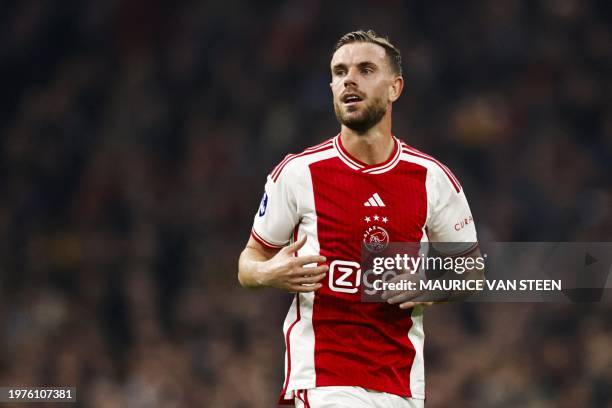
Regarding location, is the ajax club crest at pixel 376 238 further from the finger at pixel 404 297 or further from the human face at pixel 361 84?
the human face at pixel 361 84

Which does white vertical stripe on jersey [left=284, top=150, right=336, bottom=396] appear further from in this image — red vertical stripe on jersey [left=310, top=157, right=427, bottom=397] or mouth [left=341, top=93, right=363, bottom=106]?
mouth [left=341, top=93, right=363, bottom=106]

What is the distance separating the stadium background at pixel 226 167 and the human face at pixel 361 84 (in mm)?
3717

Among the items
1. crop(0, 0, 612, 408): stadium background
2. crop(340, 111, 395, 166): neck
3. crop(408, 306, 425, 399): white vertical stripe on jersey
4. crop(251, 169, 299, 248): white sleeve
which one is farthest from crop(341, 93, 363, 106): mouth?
crop(0, 0, 612, 408): stadium background

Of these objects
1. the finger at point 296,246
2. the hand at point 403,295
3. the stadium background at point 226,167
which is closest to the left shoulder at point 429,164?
the hand at point 403,295

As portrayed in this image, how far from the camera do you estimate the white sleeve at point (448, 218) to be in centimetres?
430

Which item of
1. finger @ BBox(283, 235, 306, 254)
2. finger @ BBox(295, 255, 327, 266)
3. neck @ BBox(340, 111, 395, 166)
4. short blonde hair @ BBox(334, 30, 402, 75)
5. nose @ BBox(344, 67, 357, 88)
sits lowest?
finger @ BBox(295, 255, 327, 266)

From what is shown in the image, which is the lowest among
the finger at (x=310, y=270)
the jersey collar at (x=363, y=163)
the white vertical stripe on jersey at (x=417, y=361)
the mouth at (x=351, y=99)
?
the white vertical stripe on jersey at (x=417, y=361)

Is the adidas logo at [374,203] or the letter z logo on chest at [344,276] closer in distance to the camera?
the letter z logo on chest at [344,276]

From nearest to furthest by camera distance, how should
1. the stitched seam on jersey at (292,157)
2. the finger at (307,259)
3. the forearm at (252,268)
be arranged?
the finger at (307,259)
the forearm at (252,268)
the stitched seam on jersey at (292,157)

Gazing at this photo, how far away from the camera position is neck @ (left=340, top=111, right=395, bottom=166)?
13.9 ft

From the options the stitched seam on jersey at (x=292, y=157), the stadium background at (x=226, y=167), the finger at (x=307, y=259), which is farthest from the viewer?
the stadium background at (x=226, y=167)

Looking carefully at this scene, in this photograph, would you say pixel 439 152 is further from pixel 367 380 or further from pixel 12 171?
pixel 367 380

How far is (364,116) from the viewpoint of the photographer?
4.20m

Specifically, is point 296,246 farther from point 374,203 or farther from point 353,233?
point 374,203
